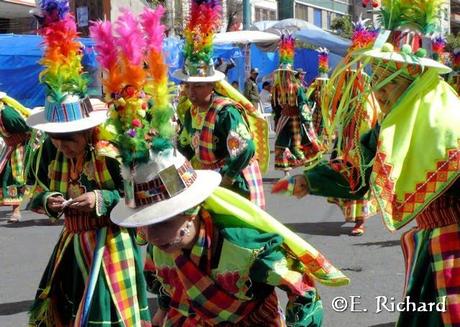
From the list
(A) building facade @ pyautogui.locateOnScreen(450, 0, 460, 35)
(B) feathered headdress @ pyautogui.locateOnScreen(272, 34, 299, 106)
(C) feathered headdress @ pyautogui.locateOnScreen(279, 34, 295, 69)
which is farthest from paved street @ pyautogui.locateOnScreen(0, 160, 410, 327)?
(A) building facade @ pyautogui.locateOnScreen(450, 0, 460, 35)

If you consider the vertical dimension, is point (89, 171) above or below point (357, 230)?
above

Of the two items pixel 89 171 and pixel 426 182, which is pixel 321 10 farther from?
pixel 426 182

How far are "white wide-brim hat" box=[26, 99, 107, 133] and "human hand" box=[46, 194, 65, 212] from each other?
0.36 m

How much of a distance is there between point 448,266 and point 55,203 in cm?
203

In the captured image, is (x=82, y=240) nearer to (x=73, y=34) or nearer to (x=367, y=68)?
(x=73, y=34)

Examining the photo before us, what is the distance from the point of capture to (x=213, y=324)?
298 centimetres

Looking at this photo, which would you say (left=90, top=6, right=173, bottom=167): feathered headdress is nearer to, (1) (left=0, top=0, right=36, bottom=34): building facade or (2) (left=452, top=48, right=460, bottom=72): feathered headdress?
(2) (left=452, top=48, right=460, bottom=72): feathered headdress

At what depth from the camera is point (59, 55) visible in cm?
409

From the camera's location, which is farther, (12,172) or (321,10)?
(321,10)

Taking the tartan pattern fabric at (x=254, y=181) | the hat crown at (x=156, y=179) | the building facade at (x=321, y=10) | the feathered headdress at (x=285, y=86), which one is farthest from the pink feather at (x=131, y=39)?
the building facade at (x=321, y=10)

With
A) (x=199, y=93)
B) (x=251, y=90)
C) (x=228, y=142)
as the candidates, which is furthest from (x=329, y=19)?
(x=228, y=142)

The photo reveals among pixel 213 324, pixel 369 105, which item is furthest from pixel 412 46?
pixel 213 324

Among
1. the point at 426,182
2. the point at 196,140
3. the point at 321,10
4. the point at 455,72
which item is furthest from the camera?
the point at 321,10

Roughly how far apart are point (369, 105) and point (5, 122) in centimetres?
596
